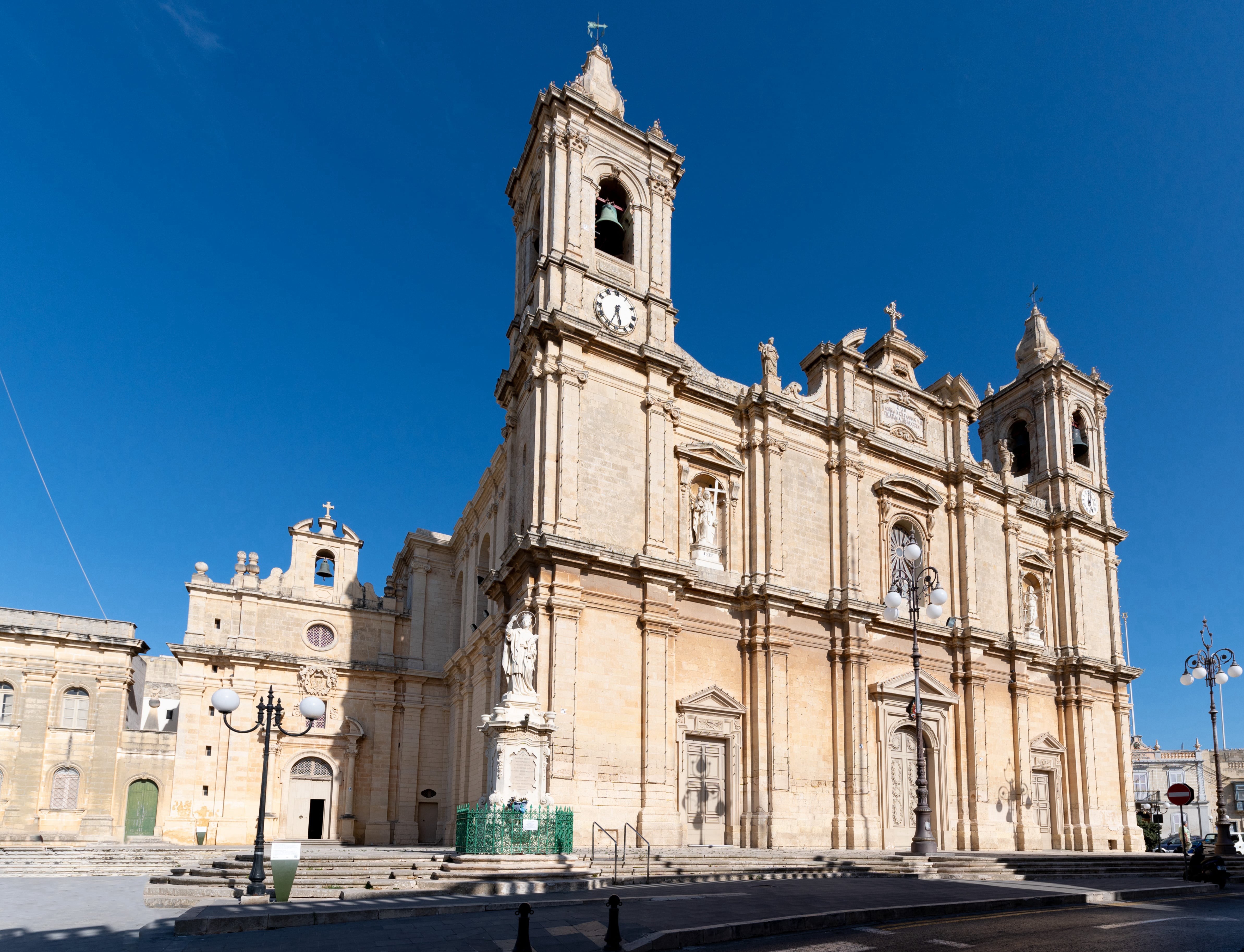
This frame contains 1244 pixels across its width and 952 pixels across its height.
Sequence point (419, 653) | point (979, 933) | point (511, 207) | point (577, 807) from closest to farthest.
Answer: point (979, 933)
point (577, 807)
point (511, 207)
point (419, 653)

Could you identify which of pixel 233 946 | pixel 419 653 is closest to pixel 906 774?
pixel 419 653

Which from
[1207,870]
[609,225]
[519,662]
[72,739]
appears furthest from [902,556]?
[72,739]

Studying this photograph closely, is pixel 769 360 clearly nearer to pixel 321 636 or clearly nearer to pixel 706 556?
pixel 706 556

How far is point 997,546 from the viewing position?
3127 centimetres

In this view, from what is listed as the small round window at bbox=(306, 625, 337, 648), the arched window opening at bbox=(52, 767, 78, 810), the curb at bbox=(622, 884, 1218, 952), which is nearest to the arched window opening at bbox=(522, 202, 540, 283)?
the small round window at bbox=(306, 625, 337, 648)

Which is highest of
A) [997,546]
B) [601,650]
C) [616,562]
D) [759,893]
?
[997,546]

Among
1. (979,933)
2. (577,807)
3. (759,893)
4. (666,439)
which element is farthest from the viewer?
(666,439)

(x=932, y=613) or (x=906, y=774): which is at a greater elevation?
(x=932, y=613)

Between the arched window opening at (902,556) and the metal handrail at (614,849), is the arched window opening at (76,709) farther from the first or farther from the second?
the arched window opening at (902,556)

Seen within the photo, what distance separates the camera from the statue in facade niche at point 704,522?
24.8 metres

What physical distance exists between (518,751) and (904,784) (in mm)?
13141

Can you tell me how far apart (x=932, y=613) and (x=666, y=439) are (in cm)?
791

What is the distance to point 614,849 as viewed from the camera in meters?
19.2

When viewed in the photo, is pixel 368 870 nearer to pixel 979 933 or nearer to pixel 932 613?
pixel 979 933
